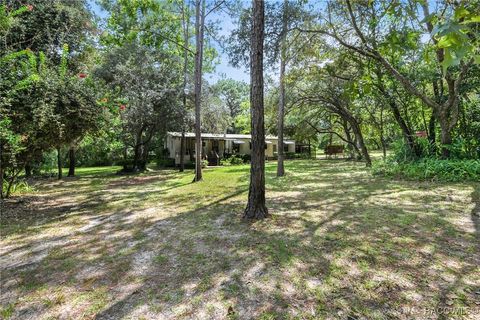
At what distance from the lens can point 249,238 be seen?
3947mm

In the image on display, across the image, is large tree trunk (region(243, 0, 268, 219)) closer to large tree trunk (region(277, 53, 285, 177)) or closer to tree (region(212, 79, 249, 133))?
large tree trunk (region(277, 53, 285, 177))

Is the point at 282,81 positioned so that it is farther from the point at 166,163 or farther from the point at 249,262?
the point at 166,163

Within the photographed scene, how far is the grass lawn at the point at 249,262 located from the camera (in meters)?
2.28

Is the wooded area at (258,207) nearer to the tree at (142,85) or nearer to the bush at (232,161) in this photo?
the tree at (142,85)

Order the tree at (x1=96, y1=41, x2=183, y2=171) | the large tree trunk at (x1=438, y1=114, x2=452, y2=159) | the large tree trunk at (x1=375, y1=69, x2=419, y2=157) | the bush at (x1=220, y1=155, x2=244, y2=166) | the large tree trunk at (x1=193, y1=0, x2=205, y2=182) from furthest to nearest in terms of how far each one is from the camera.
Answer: the bush at (x1=220, y1=155, x2=244, y2=166) → the tree at (x1=96, y1=41, x2=183, y2=171) → the large tree trunk at (x1=193, y1=0, x2=205, y2=182) → the large tree trunk at (x1=375, y1=69, x2=419, y2=157) → the large tree trunk at (x1=438, y1=114, x2=452, y2=159)

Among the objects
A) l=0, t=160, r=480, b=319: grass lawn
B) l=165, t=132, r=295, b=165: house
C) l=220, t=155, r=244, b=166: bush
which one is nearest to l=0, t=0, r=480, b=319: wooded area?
l=0, t=160, r=480, b=319: grass lawn

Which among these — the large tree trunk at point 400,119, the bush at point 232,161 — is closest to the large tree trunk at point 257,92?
the large tree trunk at point 400,119

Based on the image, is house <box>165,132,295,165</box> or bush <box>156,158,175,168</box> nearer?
house <box>165,132,295,165</box>

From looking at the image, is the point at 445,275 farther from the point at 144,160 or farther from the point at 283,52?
the point at 144,160

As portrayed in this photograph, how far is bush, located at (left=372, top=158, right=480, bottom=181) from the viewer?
25.5ft

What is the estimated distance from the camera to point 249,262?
10.3 ft

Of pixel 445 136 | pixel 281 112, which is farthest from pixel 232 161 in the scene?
pixel 445 136

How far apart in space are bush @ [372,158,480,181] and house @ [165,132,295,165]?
12606 mm

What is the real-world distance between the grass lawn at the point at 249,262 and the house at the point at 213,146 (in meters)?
12.8
